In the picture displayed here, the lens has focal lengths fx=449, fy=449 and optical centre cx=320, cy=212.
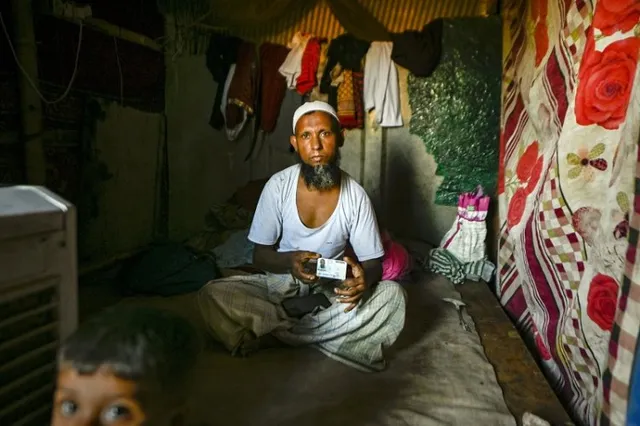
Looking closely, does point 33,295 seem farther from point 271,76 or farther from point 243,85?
point 271,76

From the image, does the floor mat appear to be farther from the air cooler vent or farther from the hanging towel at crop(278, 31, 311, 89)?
the hanging towel at crop(278, 31, 311, 89)

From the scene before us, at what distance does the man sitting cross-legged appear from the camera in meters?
1.87

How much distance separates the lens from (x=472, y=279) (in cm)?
322

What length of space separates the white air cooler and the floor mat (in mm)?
573

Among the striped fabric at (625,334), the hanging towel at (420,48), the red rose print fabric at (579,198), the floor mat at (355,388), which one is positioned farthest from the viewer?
the hanging towel at (420,48)

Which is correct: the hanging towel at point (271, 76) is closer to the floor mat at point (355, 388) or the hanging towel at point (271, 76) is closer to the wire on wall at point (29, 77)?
the wire on wall at point (29, 77)

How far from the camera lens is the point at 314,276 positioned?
6.04 ft

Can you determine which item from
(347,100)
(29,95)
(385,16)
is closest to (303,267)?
(29,95)

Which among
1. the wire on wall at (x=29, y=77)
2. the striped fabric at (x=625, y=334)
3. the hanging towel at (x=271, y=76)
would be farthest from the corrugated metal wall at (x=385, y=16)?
the striped fabric at (x=625, y=334)

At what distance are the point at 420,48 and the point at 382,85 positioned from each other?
43 centimetres

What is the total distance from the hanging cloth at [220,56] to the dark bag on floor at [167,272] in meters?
1.61

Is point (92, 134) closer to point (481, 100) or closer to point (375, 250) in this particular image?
Answer: point (375, 250)

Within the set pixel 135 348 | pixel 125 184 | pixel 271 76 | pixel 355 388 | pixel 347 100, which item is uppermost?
pixel 271 76

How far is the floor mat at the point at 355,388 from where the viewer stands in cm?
149
